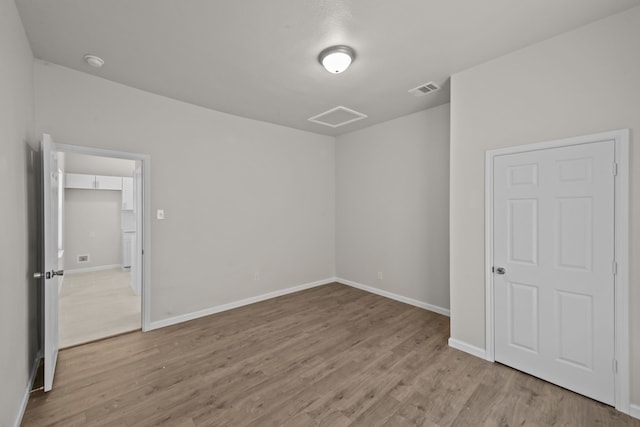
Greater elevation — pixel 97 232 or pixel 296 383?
pixel 97 232

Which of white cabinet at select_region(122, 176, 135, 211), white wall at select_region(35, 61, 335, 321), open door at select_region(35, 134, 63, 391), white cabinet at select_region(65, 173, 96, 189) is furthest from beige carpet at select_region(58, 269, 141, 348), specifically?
white cabinet at select_region(65, 173, 96, 189)

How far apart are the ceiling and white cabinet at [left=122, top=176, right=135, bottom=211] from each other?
4.15 m

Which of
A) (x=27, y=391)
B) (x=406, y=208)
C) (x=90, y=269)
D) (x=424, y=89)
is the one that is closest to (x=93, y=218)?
(x=90, y=269)

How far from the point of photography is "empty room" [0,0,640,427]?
196cm

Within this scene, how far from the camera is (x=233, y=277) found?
407 centimetres

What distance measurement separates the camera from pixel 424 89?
10.6 feet

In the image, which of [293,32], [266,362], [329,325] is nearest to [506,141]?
[293,32]

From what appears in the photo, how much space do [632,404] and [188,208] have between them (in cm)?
460

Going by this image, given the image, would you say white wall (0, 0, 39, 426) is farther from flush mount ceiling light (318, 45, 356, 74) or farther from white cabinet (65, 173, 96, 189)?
white cabinet (65, 173, 96, 189)

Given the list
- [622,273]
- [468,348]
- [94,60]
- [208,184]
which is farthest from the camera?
[208,184]

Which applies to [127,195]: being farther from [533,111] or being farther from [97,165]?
[533,111]

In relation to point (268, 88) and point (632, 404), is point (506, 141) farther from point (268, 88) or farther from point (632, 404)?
point (268, 88)

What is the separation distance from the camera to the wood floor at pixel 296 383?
1942 mm

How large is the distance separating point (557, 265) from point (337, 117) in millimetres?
3238
